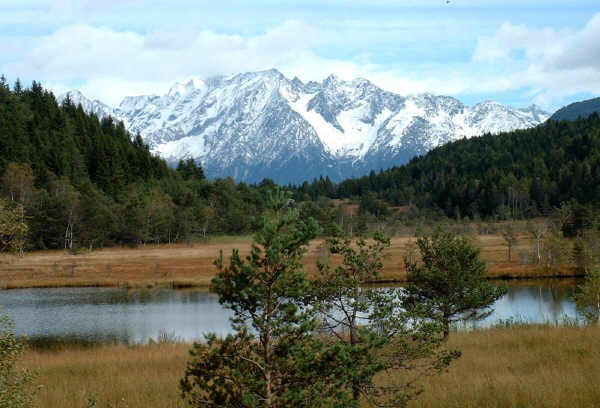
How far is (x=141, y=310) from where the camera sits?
4909 cm

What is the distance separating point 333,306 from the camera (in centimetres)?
973

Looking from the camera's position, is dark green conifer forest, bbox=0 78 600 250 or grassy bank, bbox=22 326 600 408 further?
dark green conifer forest, bbox=0 78 600 250

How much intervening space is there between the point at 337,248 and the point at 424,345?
221 cm

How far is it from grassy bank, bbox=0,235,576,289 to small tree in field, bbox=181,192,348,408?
171 ft

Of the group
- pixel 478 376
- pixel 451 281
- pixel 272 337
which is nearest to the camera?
pixel 272 337

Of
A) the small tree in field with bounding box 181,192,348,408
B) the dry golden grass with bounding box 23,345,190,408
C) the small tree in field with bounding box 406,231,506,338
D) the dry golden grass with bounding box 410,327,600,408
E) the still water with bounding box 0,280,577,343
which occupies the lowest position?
the still water with bounding box 0,280,577,343

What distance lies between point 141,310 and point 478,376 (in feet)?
133

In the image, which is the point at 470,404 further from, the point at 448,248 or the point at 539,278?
the point at 539,278

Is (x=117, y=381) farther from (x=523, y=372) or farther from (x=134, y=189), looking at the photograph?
(x=134, y=189)

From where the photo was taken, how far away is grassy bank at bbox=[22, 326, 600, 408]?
10.8 metres

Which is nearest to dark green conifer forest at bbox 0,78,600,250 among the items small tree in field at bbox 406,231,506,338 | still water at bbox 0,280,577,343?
still water at bbox 0,280,577,343

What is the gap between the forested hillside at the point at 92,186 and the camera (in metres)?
108

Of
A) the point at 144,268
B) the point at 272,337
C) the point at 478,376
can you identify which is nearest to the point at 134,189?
the point at 144,268

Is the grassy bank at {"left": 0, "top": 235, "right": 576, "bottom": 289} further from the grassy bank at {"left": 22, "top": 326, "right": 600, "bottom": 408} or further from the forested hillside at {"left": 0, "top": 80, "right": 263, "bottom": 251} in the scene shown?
the grassy bank at {"left": 22, "top": 326, "right": 600, "bottom": 408}
